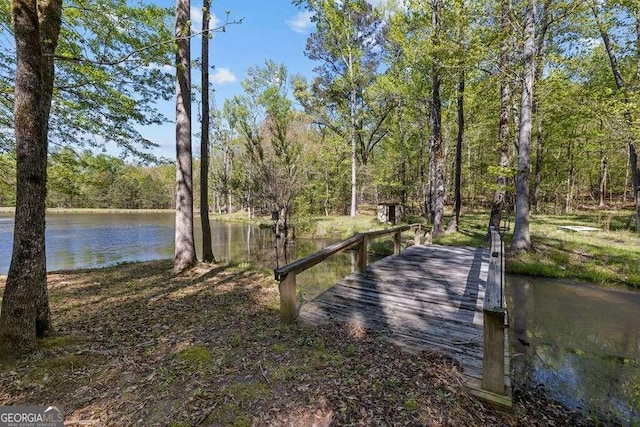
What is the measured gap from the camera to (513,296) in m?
6.68

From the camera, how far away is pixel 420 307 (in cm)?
434

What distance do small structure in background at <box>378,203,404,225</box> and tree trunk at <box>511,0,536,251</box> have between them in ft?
27.1

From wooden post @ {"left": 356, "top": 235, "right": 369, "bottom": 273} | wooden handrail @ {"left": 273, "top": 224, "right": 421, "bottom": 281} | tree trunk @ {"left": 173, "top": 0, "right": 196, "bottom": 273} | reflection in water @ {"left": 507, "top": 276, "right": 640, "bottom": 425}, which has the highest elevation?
tree trunk @ {"left": 173, "top": 0, "right": 196, "bottom": 273}

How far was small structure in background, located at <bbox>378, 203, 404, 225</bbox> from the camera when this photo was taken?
17484mm

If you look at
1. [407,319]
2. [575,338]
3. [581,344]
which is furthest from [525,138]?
[407,319]

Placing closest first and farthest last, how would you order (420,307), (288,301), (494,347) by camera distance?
(494,347) → (288,301) → (420,307)

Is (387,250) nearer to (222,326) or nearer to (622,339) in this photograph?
(622,339)

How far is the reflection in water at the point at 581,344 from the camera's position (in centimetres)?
321

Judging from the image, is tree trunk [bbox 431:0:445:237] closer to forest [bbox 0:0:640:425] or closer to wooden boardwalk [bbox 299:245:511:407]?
forest [bbox 0:0:640:425]

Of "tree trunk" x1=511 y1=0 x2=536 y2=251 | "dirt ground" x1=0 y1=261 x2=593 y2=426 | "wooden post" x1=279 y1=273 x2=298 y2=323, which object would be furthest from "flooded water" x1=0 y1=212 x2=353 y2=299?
"tree trunk" x1=511 y1=0 x2=536 y2=251

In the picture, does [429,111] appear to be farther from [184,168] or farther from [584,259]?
[184,168]

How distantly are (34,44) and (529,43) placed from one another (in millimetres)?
10989

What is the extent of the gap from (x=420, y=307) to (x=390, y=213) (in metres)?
13.6

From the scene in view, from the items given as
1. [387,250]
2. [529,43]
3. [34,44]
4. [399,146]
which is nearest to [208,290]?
[34,44]
